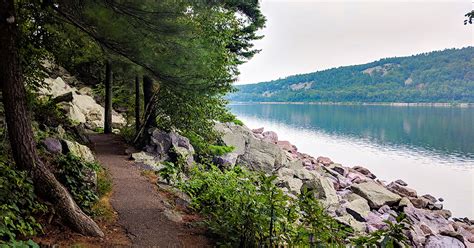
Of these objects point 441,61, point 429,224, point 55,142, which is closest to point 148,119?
point 55,142

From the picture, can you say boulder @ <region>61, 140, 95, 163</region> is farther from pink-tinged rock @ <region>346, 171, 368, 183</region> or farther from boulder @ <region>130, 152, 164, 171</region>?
pink-tinged rock @ <region>346, 171, 368, 183</region>

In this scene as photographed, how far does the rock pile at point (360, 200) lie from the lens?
41.4 ft

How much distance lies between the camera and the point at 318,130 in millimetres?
49375

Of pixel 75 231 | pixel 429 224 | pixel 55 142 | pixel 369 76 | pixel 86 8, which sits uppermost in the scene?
pixel 369 76

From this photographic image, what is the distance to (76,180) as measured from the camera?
6.30m

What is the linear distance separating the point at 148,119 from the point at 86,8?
23.8 ft

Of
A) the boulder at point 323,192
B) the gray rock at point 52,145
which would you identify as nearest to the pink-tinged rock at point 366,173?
the boulder at point 323,192

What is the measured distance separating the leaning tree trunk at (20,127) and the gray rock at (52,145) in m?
2.05

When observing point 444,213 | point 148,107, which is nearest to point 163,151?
point 148,107

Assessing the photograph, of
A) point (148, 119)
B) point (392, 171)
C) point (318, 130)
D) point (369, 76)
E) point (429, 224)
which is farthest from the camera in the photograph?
point (369, 76)

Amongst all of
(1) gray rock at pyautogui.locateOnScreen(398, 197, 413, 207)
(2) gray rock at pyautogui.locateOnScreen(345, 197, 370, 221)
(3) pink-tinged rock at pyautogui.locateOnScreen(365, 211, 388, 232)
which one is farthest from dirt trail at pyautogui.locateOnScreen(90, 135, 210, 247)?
(1) gray rock at pyautogui.locateOnScreen(398, 197, 413, 207)

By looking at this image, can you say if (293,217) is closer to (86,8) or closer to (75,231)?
(75,231)

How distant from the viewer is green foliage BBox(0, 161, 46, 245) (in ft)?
14.5

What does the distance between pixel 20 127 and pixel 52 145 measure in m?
2.40
